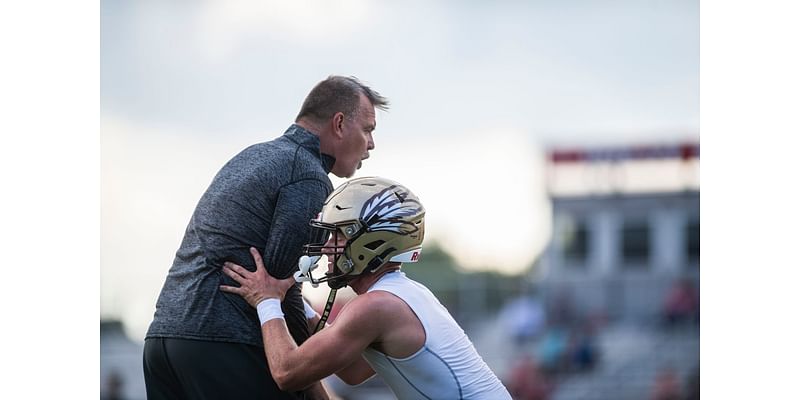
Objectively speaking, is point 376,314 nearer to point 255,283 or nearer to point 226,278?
point 255,283

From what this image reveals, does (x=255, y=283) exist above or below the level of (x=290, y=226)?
below

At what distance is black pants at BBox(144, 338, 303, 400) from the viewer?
446cm

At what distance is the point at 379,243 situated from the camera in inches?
171

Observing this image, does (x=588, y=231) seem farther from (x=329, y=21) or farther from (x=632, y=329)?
(x=329, y=21)

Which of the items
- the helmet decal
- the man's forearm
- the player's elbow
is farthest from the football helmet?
the player's elbow

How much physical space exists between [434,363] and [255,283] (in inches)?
31.3

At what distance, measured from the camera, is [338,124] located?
4.87m

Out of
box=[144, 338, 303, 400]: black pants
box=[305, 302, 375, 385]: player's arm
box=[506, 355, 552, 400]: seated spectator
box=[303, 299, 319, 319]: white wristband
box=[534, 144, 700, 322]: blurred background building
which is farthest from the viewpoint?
box=[534, 144, 700, 322]: blurred background building

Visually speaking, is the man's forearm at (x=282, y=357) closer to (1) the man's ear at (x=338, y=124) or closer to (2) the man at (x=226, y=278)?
(2) the man at (x=226, y=278)

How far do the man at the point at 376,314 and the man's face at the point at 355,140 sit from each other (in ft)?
1.46

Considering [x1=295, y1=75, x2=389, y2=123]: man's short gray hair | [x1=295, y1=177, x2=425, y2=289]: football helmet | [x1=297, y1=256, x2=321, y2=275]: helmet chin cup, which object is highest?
[x1=295, y1=75, x2=389, y2=123]: man's short gray hair

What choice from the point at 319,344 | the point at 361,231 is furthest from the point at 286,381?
the point at 361,231

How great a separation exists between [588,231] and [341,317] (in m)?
29.2

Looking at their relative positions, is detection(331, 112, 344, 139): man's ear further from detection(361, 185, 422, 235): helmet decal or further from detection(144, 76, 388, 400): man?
detection(361, 185, 422, 235): helmet decal
